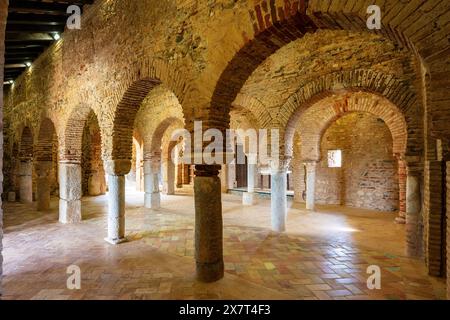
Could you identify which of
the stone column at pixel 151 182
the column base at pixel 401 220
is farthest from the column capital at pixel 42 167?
the column base at pixel 401 220

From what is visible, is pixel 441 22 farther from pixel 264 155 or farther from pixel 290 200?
pixel 290 200

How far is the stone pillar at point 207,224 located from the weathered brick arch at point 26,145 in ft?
34.1

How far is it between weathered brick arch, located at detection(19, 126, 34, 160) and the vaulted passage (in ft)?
0.36

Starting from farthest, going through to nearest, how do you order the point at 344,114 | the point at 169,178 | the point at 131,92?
the point at 169,178
the point at 344,114
the point at 131,92

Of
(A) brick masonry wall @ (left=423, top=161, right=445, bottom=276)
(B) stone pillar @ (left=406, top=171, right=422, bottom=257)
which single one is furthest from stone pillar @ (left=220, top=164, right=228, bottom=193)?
(A) brick masonry wall @ (left=423, top=161, right=445, bottom=276)

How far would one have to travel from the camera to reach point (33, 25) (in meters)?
7.42

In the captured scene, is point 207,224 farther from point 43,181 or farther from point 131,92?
point 43,181

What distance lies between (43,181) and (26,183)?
313 cm

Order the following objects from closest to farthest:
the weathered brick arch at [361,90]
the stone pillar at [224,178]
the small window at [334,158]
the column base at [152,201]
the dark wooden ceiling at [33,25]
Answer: the weathered brick arch at [361,90] → the dark wooden ceiling at [33,25] → the column base at [152,201] → the small window at [334,158] → the stone pillar at [224,178]

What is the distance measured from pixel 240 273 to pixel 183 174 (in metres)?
14.1

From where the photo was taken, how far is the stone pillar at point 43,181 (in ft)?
30.5

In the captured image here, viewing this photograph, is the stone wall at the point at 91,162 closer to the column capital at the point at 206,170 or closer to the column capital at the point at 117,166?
the column capital at the point at 117,166

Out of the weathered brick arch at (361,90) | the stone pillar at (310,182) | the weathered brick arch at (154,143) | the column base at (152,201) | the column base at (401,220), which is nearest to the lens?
the weathered brick arch at (361,90)

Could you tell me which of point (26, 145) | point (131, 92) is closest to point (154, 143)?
point (131, 92)
